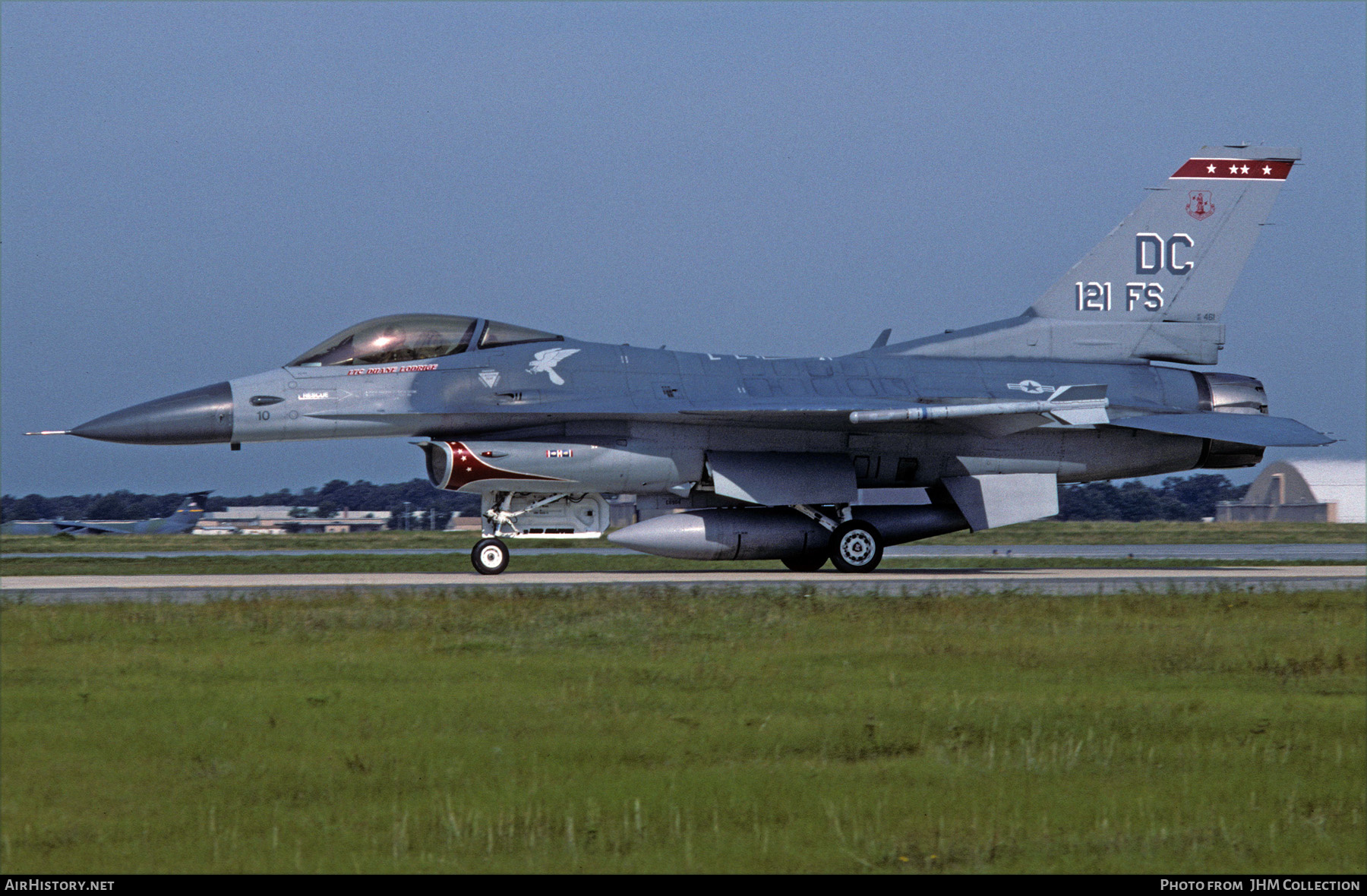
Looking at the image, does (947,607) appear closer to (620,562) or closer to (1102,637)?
(1102,637)

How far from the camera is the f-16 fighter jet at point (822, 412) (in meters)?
15.8

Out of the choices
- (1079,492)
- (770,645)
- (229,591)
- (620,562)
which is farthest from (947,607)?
(1079,492)

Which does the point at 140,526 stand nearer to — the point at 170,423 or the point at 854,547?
the point at 170,423

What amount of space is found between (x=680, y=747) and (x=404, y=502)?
235 ft

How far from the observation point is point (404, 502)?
2987 inches

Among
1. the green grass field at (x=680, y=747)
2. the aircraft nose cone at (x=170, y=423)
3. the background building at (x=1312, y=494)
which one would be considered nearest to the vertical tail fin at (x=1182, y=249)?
the green grass field at (x=680, y=747)

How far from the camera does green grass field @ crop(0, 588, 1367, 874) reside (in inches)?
184

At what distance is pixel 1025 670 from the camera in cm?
823

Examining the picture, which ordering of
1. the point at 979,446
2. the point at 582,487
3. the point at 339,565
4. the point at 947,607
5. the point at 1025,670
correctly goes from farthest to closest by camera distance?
the point at 339,565, the point at 979,446, the point at 582,487, the point at 947,607, the point at 1025,670

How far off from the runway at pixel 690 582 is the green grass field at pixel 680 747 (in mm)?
3251

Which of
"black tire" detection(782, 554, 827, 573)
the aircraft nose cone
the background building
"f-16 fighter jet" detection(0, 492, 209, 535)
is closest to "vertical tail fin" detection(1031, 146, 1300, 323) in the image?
"black tire" detection(782, 554, 827, 573)

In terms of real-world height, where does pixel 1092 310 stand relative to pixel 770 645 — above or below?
above

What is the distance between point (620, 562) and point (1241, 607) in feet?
34.9

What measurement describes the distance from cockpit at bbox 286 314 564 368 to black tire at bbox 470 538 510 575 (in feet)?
7.93
